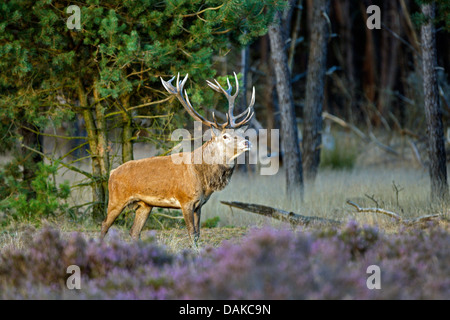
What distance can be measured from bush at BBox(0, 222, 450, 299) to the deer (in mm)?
1325

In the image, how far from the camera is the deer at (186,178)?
24.5 feet

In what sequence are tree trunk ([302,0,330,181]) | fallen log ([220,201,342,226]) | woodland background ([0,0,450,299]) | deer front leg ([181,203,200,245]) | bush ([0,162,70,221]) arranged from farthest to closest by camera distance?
tree trunk ([302,0,330,181]) → bush ([0,162,70,221]) → fallen log ([220,201,342,226]) → deer front leg ([181,203,200,245]) → woodland background ([0,0,450,299])

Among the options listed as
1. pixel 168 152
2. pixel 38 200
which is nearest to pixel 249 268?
pixel 168 152

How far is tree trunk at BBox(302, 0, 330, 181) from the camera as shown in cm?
1424

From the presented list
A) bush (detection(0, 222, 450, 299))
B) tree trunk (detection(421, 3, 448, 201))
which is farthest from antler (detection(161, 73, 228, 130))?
tree trunk (detection(421, 3, 448, 201))

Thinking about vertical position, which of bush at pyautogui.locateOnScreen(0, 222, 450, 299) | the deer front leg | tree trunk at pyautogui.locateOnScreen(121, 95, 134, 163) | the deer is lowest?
bush at pyautogui.locateOnScreen(0, 222, 450, 299)

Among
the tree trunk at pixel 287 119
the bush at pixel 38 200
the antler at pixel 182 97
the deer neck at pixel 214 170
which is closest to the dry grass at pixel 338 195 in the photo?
the tree trunk at pixel 287 119

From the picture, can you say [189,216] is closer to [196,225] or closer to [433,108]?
[196,225]

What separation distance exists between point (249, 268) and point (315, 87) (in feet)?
32.7

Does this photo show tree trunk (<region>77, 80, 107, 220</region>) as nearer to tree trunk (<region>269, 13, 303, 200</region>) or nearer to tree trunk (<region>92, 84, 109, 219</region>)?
tree trunk (<region>92, 84, 109, 219</region>)

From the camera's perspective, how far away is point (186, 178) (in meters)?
7.52

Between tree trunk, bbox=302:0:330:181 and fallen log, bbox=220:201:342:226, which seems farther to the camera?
tree trunk, bbox=302:0:330:181

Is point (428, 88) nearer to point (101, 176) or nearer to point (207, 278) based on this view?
point (101, 176)
